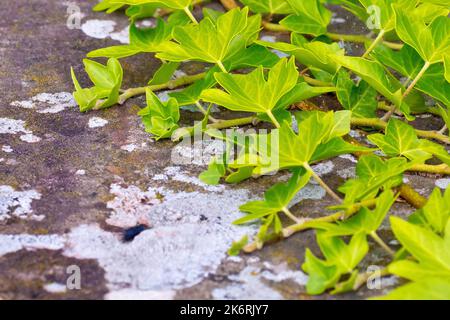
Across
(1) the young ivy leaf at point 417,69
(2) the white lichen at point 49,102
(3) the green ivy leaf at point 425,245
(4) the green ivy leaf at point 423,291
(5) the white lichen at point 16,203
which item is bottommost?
(2) the white lichen at point 49,102

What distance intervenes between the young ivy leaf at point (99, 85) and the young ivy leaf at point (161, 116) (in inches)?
5.1

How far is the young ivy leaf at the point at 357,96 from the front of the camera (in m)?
1.56

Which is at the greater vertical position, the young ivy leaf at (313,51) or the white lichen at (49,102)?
the young ivy leaf at (313,51)

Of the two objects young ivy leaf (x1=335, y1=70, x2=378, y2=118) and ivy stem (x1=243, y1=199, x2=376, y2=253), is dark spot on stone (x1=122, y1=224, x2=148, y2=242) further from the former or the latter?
young ivy leaf (x1=335, y1=70, x2=378, y2=118)

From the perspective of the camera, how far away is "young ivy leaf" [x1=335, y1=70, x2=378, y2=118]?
5.13 ft

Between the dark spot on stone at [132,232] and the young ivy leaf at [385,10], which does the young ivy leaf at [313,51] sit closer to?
the young ivy leaf at [385,10]

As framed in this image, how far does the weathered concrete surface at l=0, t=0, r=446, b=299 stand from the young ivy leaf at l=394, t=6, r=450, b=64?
0.81 feet

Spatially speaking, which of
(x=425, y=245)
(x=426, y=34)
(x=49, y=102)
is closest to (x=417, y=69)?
(x=426, y=34)

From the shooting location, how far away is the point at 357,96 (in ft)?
5.19

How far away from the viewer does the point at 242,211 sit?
1322mm

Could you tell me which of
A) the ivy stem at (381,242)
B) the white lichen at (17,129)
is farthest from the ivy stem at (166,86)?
the ivy stem at (381,242)

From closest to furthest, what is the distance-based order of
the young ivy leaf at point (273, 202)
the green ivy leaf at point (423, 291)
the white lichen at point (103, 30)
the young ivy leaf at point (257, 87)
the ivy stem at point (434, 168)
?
the green ivy leaf at point (423, 291) → the young ivy leaf at point (273, 202) → the young ivy leaf at point (257, 87) → the ivy stem at point (434, 168) → the white lichen at point (103, 30)

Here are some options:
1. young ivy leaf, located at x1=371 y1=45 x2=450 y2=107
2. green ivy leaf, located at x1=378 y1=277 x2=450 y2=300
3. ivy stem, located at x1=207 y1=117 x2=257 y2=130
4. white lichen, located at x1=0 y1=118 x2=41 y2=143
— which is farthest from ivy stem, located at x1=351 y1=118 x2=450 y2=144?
white lichen, located at x1=0 y1=118 x2=41 y2=143
